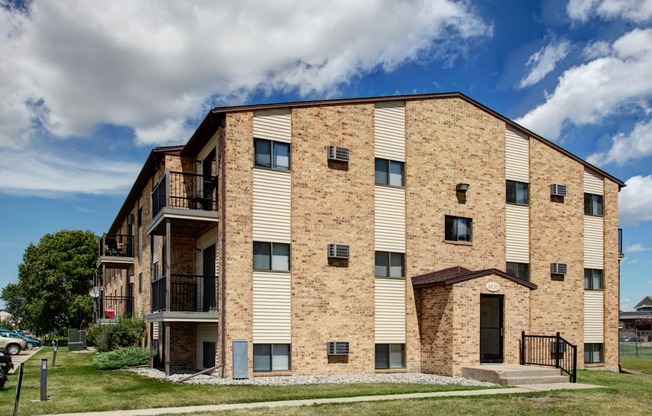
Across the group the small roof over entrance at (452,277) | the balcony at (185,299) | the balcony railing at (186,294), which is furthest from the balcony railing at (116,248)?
the small roof over entrance at (452,277)

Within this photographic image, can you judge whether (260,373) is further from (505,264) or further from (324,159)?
(505,264)

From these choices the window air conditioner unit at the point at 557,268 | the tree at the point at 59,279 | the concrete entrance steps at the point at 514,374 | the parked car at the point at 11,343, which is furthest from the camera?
the tree at the point at 59,279

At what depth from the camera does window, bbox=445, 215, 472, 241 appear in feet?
74.5

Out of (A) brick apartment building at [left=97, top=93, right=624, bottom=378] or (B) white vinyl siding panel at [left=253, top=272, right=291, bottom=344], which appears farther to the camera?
(A) brick apartment building at [left=97, top=93, right=624, bottom=378]

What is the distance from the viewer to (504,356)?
65.9 feet

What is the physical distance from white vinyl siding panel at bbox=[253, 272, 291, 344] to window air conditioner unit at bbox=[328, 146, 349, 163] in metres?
4.09

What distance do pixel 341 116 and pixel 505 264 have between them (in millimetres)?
8270

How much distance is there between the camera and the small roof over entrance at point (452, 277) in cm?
1983

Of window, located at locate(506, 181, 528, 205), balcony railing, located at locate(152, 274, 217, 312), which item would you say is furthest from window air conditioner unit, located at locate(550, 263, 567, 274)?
balcony railing, located at locate(152, 274, 217, 312)

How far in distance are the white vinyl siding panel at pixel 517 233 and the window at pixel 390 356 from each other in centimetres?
570

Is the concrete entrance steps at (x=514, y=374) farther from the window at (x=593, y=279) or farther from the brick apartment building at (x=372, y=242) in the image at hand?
the window at (x=593, y=279)

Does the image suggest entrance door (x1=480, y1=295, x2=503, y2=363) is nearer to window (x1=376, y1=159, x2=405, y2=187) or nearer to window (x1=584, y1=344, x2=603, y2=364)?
window (x1=584, y1=344, x2=603, y2=364)

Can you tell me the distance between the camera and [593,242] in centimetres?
2591

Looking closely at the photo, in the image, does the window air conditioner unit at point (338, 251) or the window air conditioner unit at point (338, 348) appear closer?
the window air conditioner unit at point (338, 348)
